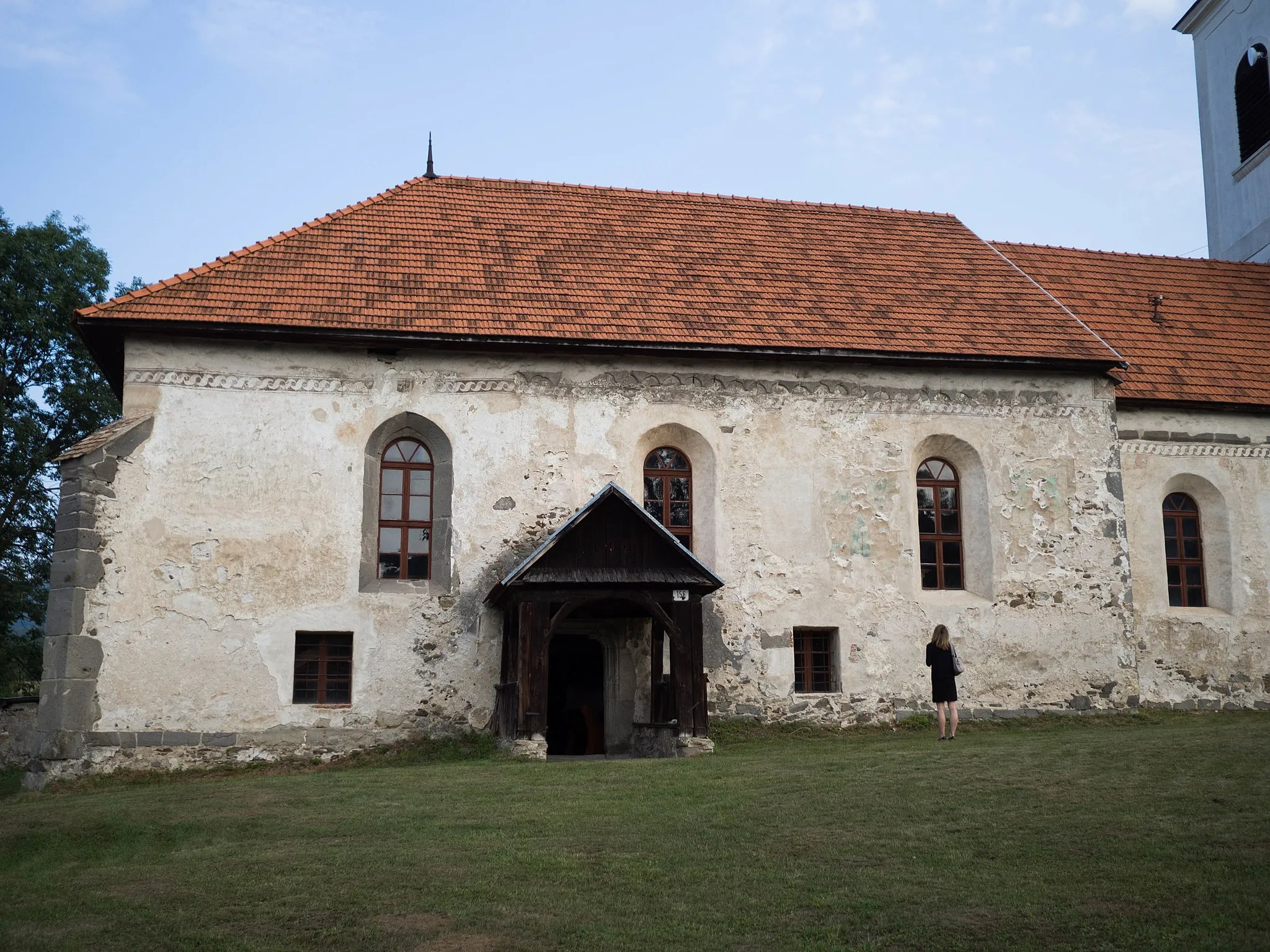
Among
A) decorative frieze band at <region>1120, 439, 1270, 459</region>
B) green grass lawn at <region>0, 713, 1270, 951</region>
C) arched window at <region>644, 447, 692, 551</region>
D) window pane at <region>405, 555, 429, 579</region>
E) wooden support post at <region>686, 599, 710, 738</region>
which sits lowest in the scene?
green grass lawn at <region>0, 713, 1270, 951</region>

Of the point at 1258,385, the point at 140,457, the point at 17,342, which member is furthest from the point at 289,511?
the point at 1258,385

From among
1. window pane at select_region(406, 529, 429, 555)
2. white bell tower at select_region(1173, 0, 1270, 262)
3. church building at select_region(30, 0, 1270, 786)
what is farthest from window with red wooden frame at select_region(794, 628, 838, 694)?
white bell tower at select_region(1173, 0, 1270, 262)

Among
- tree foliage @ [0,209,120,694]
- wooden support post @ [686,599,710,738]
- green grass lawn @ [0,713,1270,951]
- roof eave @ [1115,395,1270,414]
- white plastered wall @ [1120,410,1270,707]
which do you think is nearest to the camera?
green grass lawn @ [0,713,1270,951]

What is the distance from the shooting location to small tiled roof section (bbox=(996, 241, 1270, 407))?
2031 centimetres

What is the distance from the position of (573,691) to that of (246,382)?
6478 mm

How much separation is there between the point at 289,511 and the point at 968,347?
10.5 m

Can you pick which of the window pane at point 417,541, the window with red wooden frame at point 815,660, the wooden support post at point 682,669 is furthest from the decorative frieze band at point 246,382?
the window with red wooden frame at point 815,660

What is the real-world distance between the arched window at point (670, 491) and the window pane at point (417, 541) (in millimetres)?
3249

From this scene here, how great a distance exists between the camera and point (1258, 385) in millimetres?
20641

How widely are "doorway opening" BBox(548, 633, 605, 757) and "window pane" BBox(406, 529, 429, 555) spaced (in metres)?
2.38

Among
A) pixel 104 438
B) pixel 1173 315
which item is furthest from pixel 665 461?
pixel 1173 315

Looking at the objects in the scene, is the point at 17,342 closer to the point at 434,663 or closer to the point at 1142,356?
the point at 434,663

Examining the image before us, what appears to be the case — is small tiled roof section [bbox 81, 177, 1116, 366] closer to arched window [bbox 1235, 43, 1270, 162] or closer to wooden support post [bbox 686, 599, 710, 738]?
wooden support post [bbox 686, 599, 710, 738]

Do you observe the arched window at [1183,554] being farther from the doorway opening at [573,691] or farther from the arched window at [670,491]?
the doorway opening at [573,691]
